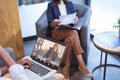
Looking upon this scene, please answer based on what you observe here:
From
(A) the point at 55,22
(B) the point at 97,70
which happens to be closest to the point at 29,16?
(A) the point at 55,22

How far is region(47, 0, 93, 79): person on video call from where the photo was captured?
2145 mm

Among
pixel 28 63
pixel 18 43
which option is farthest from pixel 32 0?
pixel 28 63

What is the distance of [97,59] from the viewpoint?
2.67 meters

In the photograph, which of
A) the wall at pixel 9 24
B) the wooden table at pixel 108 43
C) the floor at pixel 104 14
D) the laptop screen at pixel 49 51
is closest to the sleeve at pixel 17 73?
the laptop screen at pixel 49 51

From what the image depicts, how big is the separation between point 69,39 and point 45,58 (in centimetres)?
73

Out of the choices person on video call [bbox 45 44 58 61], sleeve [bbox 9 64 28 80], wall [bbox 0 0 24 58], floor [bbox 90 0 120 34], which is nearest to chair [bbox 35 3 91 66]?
wall [bbox 0 0 24 58]

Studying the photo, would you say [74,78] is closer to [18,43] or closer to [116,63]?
[116,63]

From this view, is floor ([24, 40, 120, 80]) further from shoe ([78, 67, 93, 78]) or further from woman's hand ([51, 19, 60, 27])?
woman's hand ([51, 19, 60, 27])

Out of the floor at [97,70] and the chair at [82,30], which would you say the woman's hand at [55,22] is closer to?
the chair at [82,30]

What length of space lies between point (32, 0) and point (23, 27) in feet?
1.56

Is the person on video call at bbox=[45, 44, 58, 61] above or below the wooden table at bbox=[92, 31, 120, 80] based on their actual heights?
above

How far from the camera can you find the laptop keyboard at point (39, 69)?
1.34 m

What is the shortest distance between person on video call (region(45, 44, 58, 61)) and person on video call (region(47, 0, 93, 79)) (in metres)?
0.70

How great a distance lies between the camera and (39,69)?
1.38 meters
